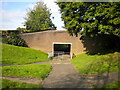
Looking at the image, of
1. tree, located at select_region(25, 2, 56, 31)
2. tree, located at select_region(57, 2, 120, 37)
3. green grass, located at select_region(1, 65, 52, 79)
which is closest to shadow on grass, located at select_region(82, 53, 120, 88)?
green grass, located at select_region(1, 65, 52, 79)

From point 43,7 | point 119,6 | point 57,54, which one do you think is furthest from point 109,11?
point 43,7

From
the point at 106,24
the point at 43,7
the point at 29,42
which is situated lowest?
the point at 29,42

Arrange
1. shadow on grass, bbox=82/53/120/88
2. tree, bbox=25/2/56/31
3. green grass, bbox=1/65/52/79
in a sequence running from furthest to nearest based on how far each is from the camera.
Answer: tree, bbox=25/2/56/31, green grass, bbox=1/65/52/79, shadow on grass, bbox=82/53/120/88

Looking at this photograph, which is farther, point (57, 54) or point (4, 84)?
point (57, 54)

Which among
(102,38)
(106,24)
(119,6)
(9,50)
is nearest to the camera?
(119,6)

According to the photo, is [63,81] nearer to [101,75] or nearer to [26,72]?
[101,75]

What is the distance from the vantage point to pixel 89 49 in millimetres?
21781

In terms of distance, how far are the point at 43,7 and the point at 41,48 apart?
18.7m

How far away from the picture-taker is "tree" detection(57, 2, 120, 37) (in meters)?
12.5

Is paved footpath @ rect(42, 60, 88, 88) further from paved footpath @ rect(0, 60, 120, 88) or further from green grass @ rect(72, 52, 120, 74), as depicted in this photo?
green grass @ rect(72, 52, 120, 74)

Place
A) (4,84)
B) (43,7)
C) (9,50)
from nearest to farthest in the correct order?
(4,84) < (9,50) < (43,7)

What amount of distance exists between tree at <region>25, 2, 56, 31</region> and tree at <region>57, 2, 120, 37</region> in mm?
22400

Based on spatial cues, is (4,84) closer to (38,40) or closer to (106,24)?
(106,24)

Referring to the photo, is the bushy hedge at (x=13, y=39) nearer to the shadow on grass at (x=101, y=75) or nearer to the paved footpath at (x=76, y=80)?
the shadow on grass at (x=101, y=75)
